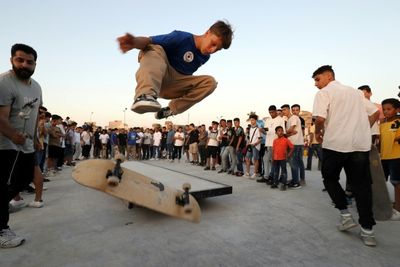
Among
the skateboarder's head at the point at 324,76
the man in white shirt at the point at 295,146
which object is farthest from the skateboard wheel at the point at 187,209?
the man in white shirt at the point at 295,146

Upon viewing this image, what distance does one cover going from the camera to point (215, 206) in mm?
4637

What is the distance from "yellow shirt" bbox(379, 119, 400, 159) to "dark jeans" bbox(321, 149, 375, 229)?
4.36 ft

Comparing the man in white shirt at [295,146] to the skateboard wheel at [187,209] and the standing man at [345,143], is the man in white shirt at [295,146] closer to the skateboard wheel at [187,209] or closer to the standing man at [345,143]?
the standing man at [345,143]

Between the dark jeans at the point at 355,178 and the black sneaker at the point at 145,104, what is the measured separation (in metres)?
2.45

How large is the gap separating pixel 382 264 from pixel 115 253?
8.67 feet

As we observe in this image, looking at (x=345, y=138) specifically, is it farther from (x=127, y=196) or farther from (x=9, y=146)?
(x=9, y=146)

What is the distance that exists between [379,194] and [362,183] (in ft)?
2.46

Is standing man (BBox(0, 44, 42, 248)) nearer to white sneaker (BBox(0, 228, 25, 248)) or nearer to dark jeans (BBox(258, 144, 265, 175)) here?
white sneaker (BBox(0, 228, 25, 248))

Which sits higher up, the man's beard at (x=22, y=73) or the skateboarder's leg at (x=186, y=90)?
the man's beard at (x=22, y=73)

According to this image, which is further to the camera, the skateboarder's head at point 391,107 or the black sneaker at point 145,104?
the skateboarder's head at point 391,107

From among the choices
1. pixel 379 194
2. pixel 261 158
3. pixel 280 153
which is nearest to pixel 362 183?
pixel 379 194

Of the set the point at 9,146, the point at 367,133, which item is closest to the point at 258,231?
the point at 367,133

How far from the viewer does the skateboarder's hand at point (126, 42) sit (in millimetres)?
2195

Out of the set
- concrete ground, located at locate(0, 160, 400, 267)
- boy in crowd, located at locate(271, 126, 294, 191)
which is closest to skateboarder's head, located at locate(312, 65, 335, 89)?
concrete ground, located at locate(0, 160, 400, 267)
